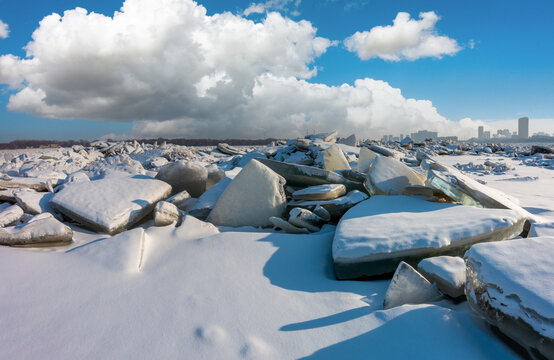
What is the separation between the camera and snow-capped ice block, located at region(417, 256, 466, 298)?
3.71 feet

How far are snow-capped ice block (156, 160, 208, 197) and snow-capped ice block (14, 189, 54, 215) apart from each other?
86 cm

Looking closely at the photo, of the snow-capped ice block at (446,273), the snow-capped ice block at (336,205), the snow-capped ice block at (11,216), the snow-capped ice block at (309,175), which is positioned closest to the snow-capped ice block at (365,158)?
the snow-capped ice block at (309,175)

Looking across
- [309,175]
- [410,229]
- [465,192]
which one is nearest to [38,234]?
[309,175]

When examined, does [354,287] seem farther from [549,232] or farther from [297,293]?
[549,232]

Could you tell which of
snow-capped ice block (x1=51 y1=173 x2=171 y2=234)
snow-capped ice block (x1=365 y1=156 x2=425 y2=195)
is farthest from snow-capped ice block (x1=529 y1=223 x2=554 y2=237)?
snow-capped ice block (x1=51 y1=173 x2=171 y2=234)

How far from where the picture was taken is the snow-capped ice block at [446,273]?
1.13m

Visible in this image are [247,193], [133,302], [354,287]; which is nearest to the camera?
[133,302]

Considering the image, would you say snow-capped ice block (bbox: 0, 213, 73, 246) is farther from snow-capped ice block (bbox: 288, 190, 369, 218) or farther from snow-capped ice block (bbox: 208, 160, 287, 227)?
snow-capped ice block (bbox: 288, 190, 369, 218)

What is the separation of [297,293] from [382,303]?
1.08ft

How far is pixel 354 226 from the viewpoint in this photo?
1.57m

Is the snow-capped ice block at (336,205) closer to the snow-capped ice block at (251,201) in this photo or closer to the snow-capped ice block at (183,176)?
the snow-capped ice block at (251,201)

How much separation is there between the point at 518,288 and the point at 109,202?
222 cm

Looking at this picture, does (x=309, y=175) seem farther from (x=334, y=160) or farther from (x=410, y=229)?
(x=410, y=229)

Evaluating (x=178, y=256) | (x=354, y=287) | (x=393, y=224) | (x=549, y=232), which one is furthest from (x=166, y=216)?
(x=549, y=232)
